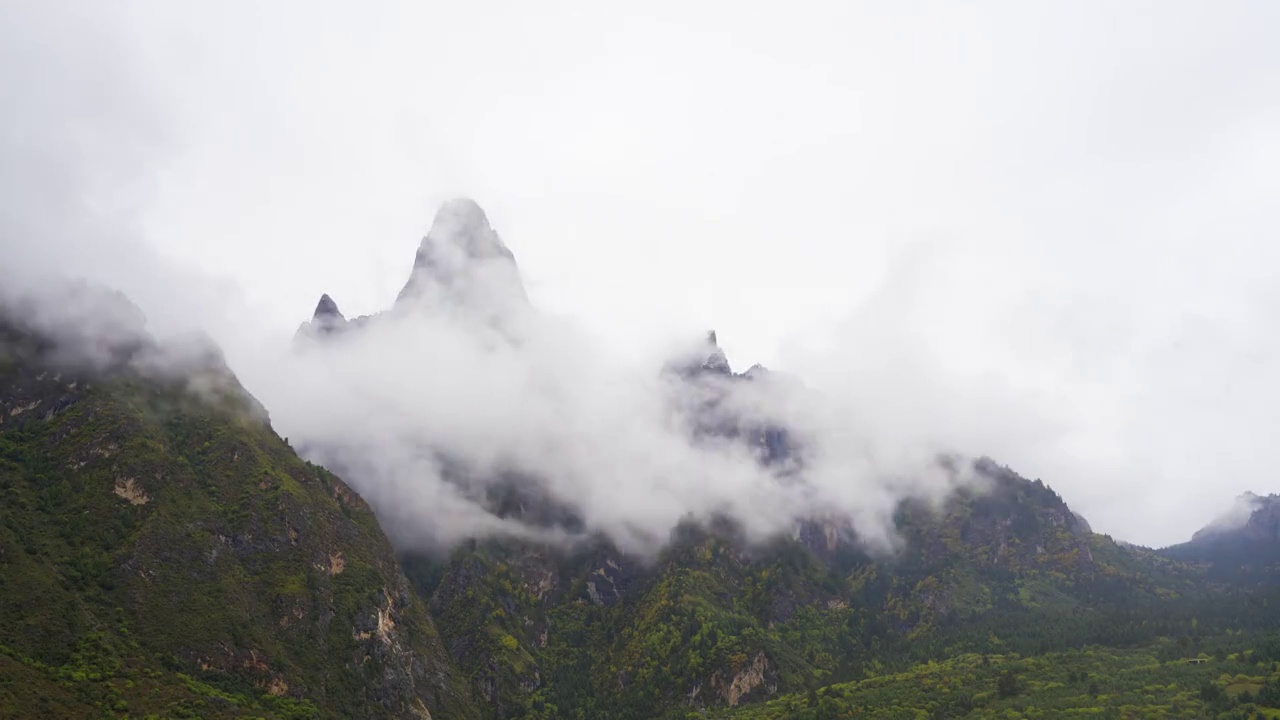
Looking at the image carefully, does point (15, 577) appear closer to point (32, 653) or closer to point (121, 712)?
point (32, 653)

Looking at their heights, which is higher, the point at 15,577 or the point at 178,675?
the point at 15,577

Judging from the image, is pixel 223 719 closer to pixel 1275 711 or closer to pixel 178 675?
pixel 178 675

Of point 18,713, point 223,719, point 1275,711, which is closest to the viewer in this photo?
point 18,713

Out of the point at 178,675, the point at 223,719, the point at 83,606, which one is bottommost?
the point at 223,719

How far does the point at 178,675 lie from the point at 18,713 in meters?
41.4

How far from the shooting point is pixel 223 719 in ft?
611

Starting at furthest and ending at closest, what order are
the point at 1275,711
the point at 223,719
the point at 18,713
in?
1. the point at 1275,711
2. the point at 223,719
3. the point at 18,713

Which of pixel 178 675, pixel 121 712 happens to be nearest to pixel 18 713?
pixel 121 712

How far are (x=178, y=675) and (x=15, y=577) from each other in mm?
44228

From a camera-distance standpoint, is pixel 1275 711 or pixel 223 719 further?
pixel 1275 711

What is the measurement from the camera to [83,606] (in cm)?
19362

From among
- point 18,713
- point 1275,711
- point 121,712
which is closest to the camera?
point 18,713

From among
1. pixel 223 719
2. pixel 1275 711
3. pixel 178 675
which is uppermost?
pixel 178 675

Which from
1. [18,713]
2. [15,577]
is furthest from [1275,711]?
[15,577]
